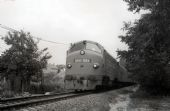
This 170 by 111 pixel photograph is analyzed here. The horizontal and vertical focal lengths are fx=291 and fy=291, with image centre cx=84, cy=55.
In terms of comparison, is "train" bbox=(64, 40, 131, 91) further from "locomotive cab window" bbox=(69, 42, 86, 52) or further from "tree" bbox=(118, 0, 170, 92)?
"tree" bbox=(118, 0, 170, 92)

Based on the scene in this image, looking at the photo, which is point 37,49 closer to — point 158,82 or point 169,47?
point 158,82

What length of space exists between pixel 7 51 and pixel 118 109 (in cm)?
1919

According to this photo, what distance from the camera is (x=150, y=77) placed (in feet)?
73.3

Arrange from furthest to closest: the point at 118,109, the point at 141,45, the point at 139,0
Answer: the point at 141,45 → the point at 139,0 → the point at 118,109

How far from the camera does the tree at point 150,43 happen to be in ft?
44.9

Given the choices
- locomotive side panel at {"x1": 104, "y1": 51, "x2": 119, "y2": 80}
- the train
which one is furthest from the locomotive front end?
locomotive side panel at {"x1": 104, "y1": 51, "x2": 119, "y2": 80}

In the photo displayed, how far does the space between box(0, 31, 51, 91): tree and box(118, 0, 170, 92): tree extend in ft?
32.1

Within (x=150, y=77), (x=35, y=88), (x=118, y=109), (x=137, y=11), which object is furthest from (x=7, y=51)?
(x=118, y=109)

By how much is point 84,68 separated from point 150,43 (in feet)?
19.1

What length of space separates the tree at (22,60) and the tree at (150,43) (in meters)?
9.78

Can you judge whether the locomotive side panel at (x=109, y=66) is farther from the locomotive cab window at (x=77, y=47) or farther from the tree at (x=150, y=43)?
the locomotive cab window at (x=77, y=47)

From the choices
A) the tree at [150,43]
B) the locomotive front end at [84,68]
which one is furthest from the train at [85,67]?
the tree at [150,43]

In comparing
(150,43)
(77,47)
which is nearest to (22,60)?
(77,47)

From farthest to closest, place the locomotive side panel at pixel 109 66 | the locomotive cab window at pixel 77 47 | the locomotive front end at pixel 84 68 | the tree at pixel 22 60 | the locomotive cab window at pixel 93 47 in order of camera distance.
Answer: the tree at pixel 22 60, the locomotive side panel at pixel 109 66, the locomotive cab window at pixel 77 47, the locomotive cab window at pixel 93 47, the locomotive front end at pixel 84 68
